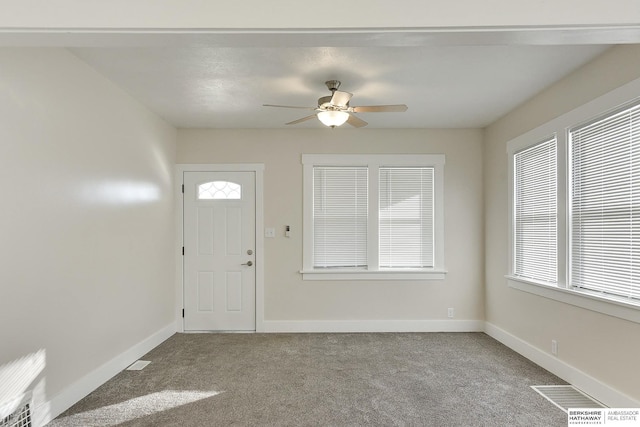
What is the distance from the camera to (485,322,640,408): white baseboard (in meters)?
2.80

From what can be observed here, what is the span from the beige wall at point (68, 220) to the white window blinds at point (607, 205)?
3.93 m

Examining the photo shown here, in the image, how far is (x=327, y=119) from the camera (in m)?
3.44

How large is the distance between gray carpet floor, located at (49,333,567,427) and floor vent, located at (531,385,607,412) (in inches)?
3.7

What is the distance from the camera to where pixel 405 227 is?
17.1ft

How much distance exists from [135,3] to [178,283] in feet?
13.2

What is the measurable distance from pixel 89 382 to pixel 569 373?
387 centimetres

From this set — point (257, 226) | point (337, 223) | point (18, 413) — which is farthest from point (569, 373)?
point (18, 413)

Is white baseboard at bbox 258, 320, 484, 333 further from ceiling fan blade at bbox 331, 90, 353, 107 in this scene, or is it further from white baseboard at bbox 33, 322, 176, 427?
ceiling fan blade at bbox 331, 90, 353, 107

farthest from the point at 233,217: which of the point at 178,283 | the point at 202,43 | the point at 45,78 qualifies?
the point at 202,43

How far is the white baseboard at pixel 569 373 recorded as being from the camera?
2801 millimetres

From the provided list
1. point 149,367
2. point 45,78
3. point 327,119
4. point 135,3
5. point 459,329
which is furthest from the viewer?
point 459,329

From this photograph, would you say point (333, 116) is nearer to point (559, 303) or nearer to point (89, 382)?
point (559, 303)

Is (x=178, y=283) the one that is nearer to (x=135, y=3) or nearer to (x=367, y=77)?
(x=367, y=77)

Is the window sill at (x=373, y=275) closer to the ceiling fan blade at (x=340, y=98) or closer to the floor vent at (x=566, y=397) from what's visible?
the floor vent at (x=566, y=397)
